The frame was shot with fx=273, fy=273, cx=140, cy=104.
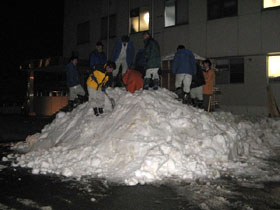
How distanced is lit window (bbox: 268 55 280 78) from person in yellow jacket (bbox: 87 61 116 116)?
31.0 feet

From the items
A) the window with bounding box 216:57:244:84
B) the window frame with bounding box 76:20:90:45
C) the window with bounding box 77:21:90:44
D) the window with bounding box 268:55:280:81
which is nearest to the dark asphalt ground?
the window with bounding box 268:55:280:81

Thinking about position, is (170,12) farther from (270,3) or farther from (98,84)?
(98,84)

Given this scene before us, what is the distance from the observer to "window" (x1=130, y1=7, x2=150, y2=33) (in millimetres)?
18141

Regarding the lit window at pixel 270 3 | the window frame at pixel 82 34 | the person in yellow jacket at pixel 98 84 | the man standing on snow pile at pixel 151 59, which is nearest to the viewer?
the person in yellow jacket at pixel 98 84

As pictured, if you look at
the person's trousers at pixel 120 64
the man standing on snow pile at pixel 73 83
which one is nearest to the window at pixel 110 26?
the person's trousers at pixel 120 64

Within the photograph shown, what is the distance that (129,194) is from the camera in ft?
12.8

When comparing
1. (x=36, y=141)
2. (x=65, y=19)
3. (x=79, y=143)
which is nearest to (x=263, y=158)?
(x=79, y=143)

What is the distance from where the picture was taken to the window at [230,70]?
14289 millimetres

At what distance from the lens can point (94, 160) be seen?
5293mm

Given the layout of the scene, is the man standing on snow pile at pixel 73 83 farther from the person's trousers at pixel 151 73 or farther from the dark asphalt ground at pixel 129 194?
the dark asphalt ground at pixel 129 194

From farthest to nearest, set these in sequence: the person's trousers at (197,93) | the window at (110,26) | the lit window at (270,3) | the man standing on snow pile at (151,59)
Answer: the window at (110,26) < the lit window at (270,3) < the person's trousers at (197,93) < the man standing on snow pile at (151,59)

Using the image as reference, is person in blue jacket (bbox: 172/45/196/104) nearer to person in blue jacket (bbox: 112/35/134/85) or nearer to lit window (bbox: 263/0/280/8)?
person in blue jacket (bbox: 112/35/134/85)

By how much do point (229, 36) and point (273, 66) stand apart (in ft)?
8.88

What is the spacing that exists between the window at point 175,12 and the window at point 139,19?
157cm
